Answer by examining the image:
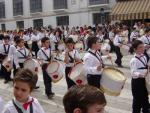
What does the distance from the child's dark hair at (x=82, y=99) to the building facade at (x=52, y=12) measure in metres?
29.8

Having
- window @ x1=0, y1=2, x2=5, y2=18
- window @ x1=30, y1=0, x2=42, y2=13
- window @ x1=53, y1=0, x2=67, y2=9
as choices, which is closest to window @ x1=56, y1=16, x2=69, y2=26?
window @ x1=53, y1=0, x2=67, y2=9

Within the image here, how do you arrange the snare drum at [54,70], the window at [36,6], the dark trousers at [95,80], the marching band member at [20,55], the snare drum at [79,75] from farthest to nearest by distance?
the window at [36,6], the marching band member at [20,55], the snare drum at [54,70], the snare drum at [79,75], the dark trousers at [95,80]

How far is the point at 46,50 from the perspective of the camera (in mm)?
10375

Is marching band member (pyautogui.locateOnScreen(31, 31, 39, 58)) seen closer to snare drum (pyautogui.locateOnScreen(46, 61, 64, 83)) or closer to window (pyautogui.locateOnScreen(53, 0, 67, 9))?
window (pyautogui.locateOnScreen(53, 0, 67, 9))

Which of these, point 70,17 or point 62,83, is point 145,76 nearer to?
point 62,83

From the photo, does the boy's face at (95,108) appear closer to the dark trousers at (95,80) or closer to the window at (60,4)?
the dark trousers at (95,80)

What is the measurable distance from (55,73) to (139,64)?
2.75 m

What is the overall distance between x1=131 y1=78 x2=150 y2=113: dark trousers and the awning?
21.8 metres

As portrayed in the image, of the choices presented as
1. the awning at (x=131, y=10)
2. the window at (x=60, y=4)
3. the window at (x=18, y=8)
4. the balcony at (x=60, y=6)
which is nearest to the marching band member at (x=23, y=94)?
the awning at (x=131, y=10)

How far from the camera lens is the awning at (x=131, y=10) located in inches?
1137

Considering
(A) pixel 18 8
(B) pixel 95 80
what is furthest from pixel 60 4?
(B) pixel 95 80

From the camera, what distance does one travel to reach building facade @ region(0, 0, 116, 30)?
33500 millimetres

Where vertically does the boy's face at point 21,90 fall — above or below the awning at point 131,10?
below

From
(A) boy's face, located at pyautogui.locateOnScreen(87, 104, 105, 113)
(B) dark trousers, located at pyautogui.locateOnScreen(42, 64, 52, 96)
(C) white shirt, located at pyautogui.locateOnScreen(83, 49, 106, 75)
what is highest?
(A) boy's face, located at pyautogui.locateOnScreen(87, 104, 105, 113)
